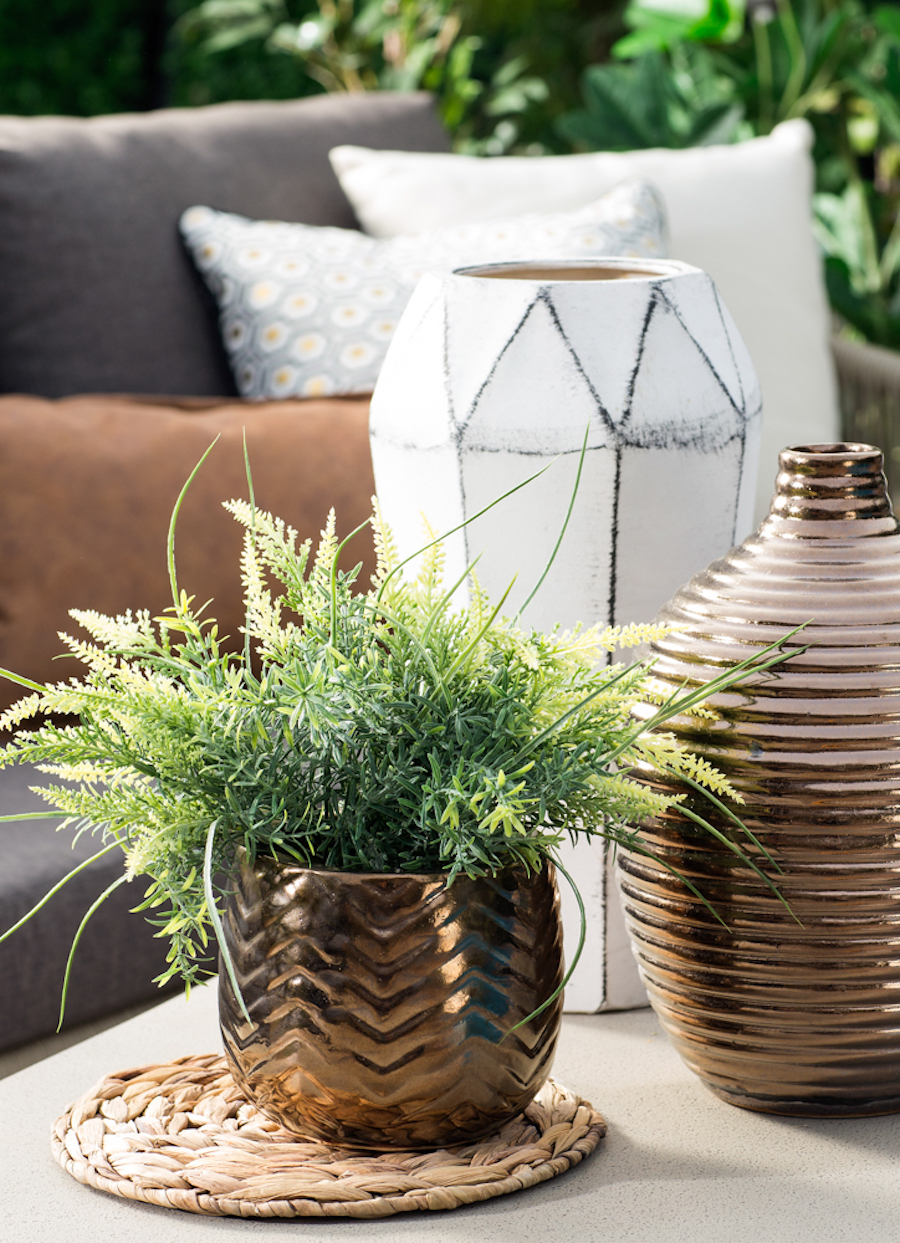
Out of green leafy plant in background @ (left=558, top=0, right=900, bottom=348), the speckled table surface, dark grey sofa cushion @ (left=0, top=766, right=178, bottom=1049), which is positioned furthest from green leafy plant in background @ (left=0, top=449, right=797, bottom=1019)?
green leafy plant in background @ (left=558, top=0, right=900, bottom=348)

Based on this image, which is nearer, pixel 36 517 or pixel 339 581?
pixel 339 581

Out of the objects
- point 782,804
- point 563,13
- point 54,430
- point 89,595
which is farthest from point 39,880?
point 563,13

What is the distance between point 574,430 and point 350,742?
214 millimetres

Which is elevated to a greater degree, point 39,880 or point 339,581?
point 339,581

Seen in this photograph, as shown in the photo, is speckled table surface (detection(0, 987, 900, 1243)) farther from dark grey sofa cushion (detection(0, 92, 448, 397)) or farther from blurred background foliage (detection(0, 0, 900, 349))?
blurred background foliage (detection(0, 0, 900, 349))

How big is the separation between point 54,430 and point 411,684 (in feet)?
2.63

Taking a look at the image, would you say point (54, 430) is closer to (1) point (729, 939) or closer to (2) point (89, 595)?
(2) point (89, 595)

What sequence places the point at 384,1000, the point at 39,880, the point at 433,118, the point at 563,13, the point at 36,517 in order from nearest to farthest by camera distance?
the point at 384,1000 → the point at 39,880 → the point at 36,517 → the point at 433,118 → the point at 563,13

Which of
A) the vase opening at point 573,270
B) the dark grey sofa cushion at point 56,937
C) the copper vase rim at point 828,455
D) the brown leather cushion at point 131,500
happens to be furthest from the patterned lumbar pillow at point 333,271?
the copper vase rim at point 828,455

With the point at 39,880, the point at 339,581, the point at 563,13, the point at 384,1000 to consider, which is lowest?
the point at 39,880

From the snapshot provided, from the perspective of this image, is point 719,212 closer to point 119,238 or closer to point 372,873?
point 119,238

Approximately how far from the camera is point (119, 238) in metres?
1.50

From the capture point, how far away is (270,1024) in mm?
487

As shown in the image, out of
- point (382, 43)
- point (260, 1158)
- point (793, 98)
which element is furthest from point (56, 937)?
point (382, 43)
